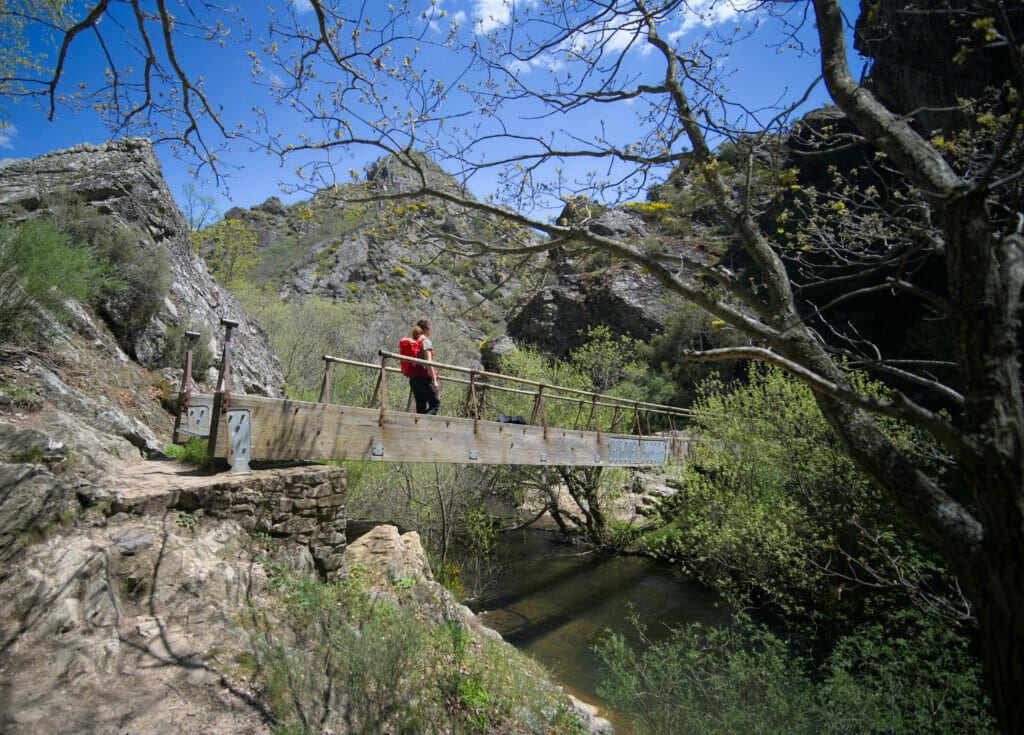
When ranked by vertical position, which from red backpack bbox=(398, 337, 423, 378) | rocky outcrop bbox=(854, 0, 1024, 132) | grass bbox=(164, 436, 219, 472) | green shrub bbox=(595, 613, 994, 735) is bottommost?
green shrub bbox=(595, 613, 994, 735)

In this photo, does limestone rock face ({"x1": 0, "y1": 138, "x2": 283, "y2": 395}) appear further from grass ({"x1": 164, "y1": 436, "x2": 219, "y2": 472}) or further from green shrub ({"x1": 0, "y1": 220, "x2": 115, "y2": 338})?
grass ({"x1": 164, "y1": 436, "x2": 219, "y2": 472})

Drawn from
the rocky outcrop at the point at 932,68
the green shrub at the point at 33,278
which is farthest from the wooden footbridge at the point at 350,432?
the rocky outcrop at the point at 932,68

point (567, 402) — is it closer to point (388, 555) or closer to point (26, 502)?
point (388, 555)

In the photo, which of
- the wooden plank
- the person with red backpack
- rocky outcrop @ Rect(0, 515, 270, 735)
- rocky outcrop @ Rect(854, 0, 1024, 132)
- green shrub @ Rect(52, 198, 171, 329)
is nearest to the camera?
rocky outcrop @ Rect(0, 515, 270, 735)

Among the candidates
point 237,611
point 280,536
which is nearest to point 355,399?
point 280,536

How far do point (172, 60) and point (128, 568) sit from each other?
3496 mm

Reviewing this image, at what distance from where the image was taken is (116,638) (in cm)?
338

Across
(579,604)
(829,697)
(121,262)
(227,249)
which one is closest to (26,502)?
(121,262)

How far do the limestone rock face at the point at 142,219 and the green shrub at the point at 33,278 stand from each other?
223cm

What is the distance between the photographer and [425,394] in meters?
7.93

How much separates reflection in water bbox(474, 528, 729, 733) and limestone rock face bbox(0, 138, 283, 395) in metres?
7.33

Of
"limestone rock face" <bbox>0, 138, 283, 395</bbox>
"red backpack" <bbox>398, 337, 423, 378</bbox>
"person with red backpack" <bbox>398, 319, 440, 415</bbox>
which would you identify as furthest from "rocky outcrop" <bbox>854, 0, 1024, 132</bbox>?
"limestone rock face" <bbox>0, 138, 283, 395</bbox>

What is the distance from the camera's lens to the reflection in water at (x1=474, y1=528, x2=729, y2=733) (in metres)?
9.18

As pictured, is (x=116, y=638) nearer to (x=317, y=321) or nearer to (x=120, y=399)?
(x=120, y=399)
